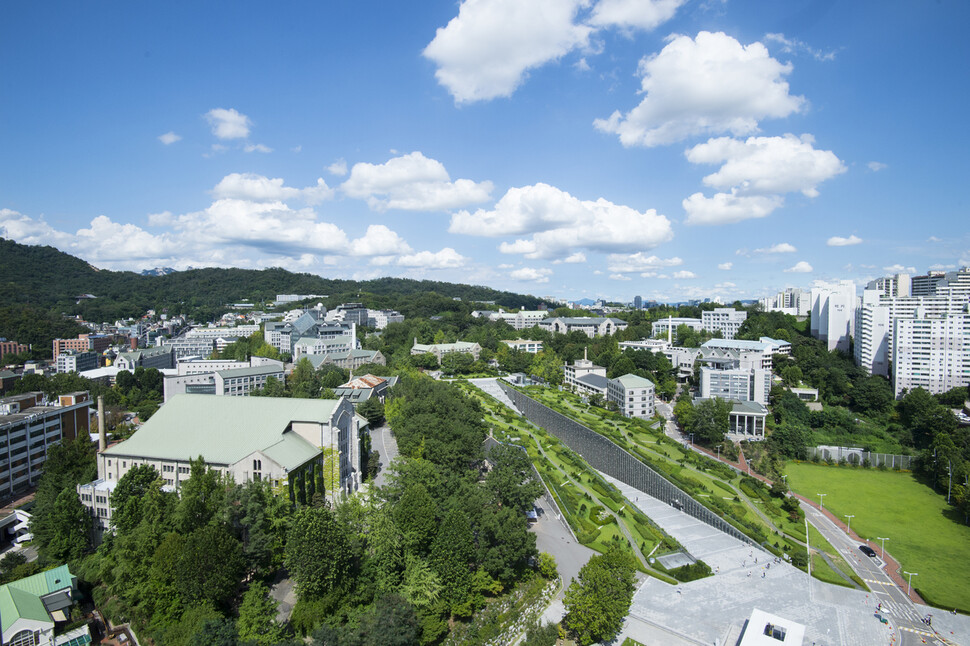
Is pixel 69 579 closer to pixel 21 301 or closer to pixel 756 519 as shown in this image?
pixel 756 519

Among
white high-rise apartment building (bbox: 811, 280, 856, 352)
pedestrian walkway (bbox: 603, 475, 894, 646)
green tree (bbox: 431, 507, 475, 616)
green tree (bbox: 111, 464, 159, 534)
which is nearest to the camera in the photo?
pedestrian walkway (bbox: 603, 475, 894, 646)

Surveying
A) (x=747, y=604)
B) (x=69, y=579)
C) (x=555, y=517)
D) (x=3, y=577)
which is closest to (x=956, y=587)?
(x=747, y=604)

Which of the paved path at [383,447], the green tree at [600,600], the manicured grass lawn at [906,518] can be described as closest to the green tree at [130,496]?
the paved path at [383,447]

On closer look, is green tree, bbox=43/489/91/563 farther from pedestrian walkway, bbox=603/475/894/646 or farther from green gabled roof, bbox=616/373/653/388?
green gabled roof, bbox=616/373/653/388

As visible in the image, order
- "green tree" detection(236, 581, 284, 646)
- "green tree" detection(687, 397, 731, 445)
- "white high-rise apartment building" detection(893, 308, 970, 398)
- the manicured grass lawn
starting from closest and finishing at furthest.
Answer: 1. "green tree" detection(236, 581, 284, 646)
2. the manicured grass lawn
3. "green tree" detection(687, 397, 731, 445)
4. "white high-rise apartment building" detection(893, 308, 970, 398)

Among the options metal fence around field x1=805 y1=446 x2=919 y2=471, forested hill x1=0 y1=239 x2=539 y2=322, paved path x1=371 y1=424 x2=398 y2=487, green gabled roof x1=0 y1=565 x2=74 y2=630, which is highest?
forested hill x1=0 y1=239 x2=539 y2=322

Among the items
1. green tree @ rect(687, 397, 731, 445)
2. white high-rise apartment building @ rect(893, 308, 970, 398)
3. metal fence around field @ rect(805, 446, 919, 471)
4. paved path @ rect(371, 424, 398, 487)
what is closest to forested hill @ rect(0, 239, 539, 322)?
paved path @ rect(371, 424, 398, 487)

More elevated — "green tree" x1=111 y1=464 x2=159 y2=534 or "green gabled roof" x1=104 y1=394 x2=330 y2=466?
"green gabled roof" x1=104 y1=394 x2=330 y2=466
